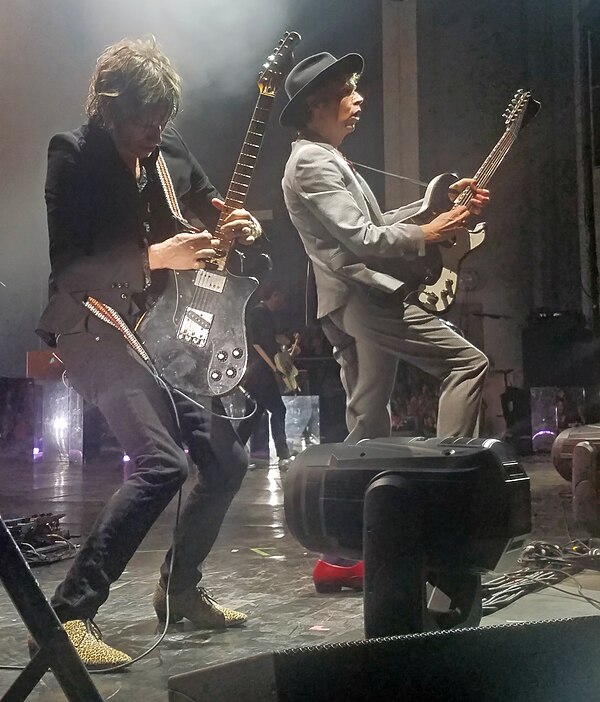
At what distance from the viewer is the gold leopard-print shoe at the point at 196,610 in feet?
6.96

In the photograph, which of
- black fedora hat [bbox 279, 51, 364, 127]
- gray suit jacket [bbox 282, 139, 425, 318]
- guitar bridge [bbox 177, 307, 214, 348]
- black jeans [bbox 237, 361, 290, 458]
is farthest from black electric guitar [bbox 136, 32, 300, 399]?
black jeans [bbox 237, 361, 290, 458]

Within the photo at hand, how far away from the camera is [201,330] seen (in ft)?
7.11

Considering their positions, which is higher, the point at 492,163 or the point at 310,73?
the point at 310,73

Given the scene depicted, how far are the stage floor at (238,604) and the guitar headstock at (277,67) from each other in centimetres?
169

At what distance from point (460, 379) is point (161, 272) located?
1.07 meters

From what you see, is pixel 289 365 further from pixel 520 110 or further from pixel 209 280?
pixel 209 280

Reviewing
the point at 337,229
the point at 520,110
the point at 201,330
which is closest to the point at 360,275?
the point at 337,229

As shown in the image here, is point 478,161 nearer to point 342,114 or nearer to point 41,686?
point 342,114

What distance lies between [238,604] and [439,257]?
1.41m

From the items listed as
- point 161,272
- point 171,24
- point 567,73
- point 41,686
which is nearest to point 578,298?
point 567,73

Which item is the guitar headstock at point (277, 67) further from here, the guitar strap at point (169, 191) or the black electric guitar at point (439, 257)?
the black electric guitar at point (439, 257)

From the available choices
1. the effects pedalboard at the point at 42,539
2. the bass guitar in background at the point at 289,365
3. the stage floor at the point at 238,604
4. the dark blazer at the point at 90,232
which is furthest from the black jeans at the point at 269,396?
the dark blazer at the point at 90,232

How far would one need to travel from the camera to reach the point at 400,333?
101 inches

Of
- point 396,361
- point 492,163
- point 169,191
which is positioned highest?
point 492,163
